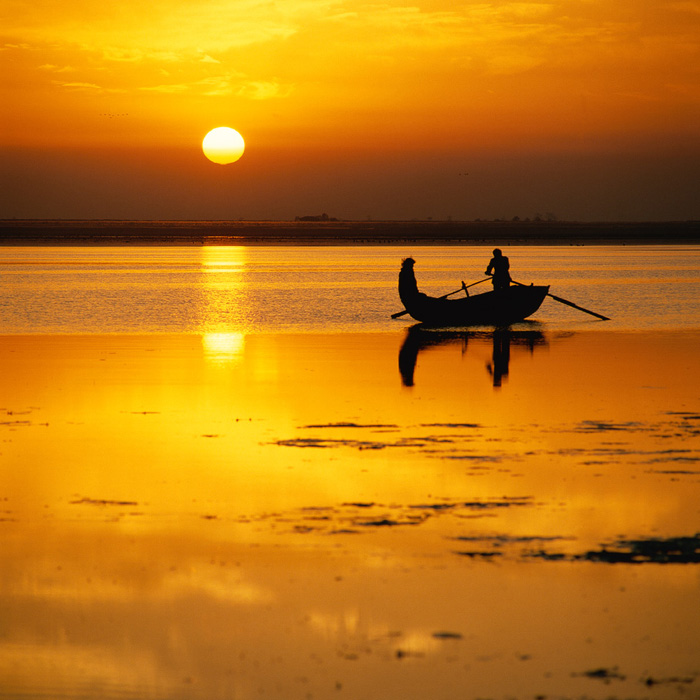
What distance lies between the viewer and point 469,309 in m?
30.8

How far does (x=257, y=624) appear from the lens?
23.3 ft

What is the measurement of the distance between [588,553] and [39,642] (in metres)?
4.28

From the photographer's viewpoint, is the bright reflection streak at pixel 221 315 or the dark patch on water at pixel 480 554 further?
the bright reflection streak at pixel 221 315

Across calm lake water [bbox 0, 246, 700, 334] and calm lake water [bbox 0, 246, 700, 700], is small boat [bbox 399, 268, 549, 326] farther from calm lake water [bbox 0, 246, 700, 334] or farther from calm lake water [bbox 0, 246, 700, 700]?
calm lake water [bbox 0, 246, 700, 700]

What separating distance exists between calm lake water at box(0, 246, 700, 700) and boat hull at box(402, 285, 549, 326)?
946cm

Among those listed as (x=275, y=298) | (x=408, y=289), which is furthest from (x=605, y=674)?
(x=275, y=298)

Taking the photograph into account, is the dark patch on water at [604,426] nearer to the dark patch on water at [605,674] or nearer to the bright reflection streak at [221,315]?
the dark patch on water at [605,674]

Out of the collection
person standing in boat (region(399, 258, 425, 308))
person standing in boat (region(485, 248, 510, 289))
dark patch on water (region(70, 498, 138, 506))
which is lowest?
dark patch on water (region(70, 498, 138, 506))

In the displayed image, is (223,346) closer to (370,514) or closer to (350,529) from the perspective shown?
(370,514)

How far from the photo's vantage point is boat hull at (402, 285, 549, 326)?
101 ft

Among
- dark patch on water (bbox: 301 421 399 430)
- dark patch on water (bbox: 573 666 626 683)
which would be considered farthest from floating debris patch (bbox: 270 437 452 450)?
dark patch on water (bbox: 573 666 626 683)

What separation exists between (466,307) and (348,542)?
73.8 feet

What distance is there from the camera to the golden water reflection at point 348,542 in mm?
6461

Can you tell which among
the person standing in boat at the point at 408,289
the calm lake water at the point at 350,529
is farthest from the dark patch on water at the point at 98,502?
the person standing in boat at the point at 408,289
